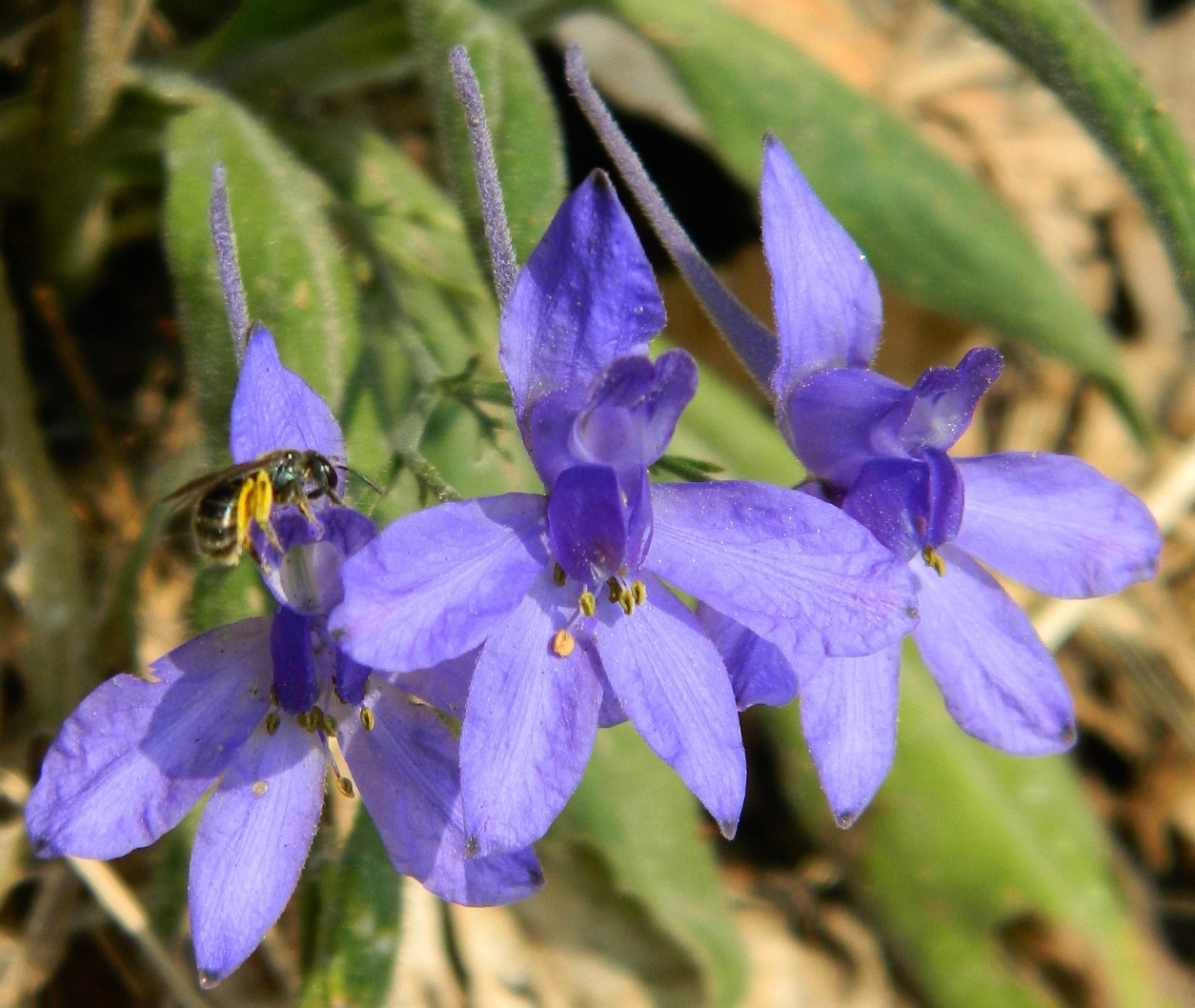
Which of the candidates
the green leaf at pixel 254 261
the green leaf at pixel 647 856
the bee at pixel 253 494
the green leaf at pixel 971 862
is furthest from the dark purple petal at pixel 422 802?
the green leaf at pixel 971 862

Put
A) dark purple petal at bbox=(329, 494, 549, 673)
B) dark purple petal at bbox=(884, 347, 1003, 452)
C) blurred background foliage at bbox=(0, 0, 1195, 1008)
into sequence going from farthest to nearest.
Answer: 1. blurred background foliage at bbox=(0, 0, 1195, 1008)
2. dark purple petal at bbox=(884, 347, 1003, 452)
3. dark purple petal at bbox=(329, 494, 549, 673)

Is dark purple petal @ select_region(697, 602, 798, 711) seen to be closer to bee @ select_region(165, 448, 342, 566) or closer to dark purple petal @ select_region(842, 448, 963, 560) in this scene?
dark purple petal @ select_region(842, 448, 963, 560)

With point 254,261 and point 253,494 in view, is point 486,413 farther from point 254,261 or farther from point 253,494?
point 253,494

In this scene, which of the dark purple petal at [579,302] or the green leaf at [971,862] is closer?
the dark purple petal at [579,302]

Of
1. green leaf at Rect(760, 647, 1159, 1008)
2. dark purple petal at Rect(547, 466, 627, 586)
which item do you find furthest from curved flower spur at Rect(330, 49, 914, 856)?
green leaf at Rect(760, 647, 1159, 1008)

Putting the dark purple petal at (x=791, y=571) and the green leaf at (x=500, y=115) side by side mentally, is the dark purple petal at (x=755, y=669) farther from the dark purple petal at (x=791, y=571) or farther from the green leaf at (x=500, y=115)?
the green leaf at (x=500, y=115)
